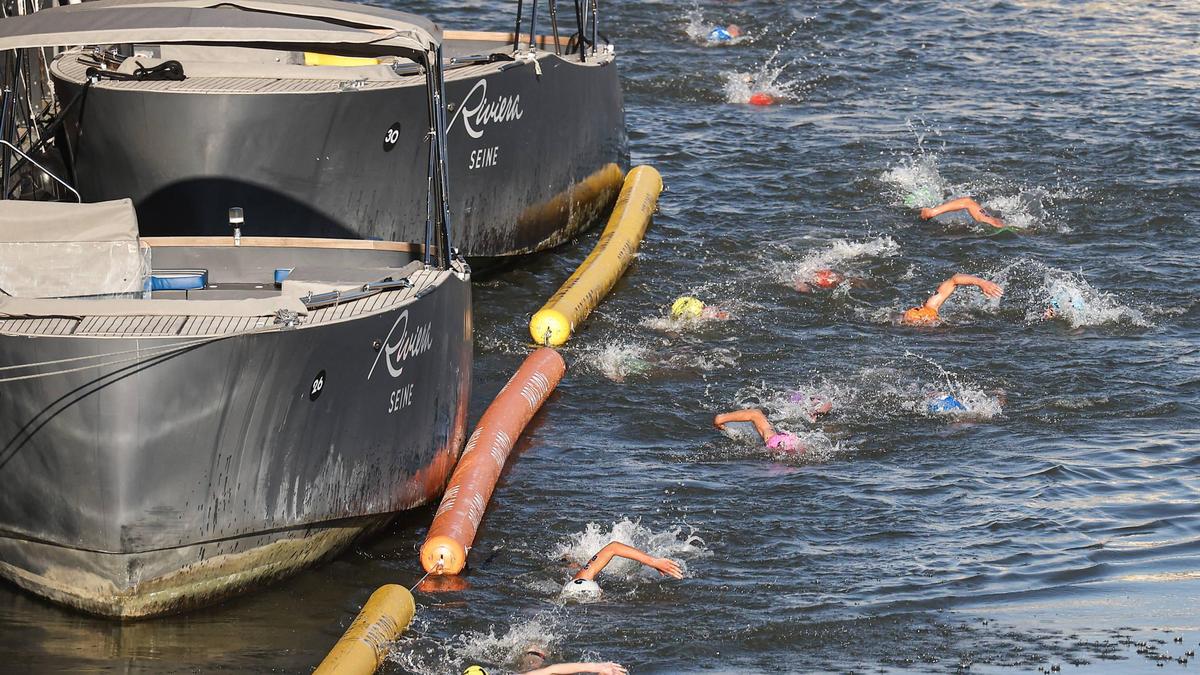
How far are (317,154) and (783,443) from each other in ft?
15.2

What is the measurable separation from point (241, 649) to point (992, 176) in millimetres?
12916

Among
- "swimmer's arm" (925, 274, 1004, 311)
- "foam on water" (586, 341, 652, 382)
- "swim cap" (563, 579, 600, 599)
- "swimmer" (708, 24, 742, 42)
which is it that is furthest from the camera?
"swimmer" (708, 24, 742, 42)

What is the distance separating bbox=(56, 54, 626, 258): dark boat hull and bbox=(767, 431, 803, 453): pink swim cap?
414cm

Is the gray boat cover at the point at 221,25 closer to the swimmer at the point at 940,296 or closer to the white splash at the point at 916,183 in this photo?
the swimmer at the point at 940,296

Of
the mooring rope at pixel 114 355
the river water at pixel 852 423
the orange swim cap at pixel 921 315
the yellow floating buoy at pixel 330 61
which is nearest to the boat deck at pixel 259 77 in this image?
the yellow floating buoy at pixel 330 61

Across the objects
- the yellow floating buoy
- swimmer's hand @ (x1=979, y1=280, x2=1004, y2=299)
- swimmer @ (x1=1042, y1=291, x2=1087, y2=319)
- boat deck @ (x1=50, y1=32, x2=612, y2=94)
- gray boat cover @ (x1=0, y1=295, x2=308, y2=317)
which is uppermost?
boat deck @ (x1=50, y1=32, x2=612, y2=94)

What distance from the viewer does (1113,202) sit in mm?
18812

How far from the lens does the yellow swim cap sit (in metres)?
15.5

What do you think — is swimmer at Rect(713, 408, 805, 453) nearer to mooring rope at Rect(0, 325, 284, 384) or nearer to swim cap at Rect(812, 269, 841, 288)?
swim cap at Rect(812, 269, 841, 288)

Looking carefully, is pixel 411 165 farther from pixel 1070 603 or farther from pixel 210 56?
pixel 1070 603

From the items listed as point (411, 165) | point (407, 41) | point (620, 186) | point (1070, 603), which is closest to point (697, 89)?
point (620, 186)

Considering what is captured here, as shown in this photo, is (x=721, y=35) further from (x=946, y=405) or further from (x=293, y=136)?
(x=946, y=405)

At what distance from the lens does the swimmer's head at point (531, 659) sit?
30.1 ft

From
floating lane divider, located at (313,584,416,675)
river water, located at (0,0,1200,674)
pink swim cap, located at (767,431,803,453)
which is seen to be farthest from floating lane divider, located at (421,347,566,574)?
pink swim cap, located at (767,431,803,453)
